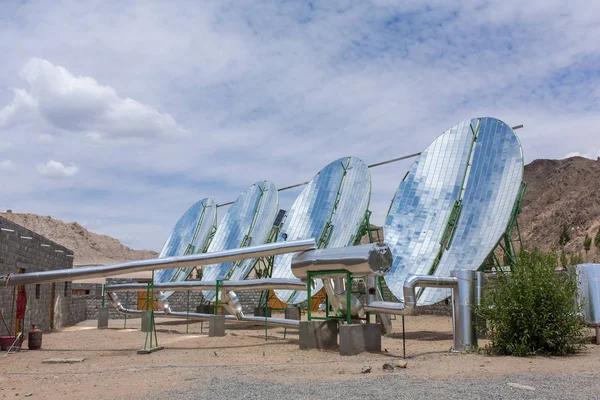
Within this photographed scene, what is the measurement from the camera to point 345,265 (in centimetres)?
1648

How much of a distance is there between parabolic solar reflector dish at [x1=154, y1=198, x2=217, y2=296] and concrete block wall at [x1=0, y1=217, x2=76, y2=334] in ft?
24.7

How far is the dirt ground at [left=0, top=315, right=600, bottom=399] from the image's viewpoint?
468 inches

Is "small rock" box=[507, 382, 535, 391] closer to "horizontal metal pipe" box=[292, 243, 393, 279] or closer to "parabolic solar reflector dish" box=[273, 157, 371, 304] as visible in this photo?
"horizontal metal pipe" box=[292, 243, 393, 279]

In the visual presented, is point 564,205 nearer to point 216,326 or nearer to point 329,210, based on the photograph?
point 329,210

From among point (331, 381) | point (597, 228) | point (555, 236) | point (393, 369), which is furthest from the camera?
point (555, 236)

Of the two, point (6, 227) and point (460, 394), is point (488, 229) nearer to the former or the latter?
point (460, 394)

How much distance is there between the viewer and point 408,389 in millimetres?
10219

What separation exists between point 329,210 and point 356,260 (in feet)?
43.8

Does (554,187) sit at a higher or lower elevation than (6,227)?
higher

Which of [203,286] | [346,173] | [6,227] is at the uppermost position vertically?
[346,173]

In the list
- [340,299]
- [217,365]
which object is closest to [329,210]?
[340,299]

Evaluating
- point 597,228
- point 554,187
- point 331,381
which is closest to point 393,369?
point 331,381

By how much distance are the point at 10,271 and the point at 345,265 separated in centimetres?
1263

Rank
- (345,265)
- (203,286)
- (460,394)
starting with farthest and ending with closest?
(203,286)
(345,265)
(460,394)
